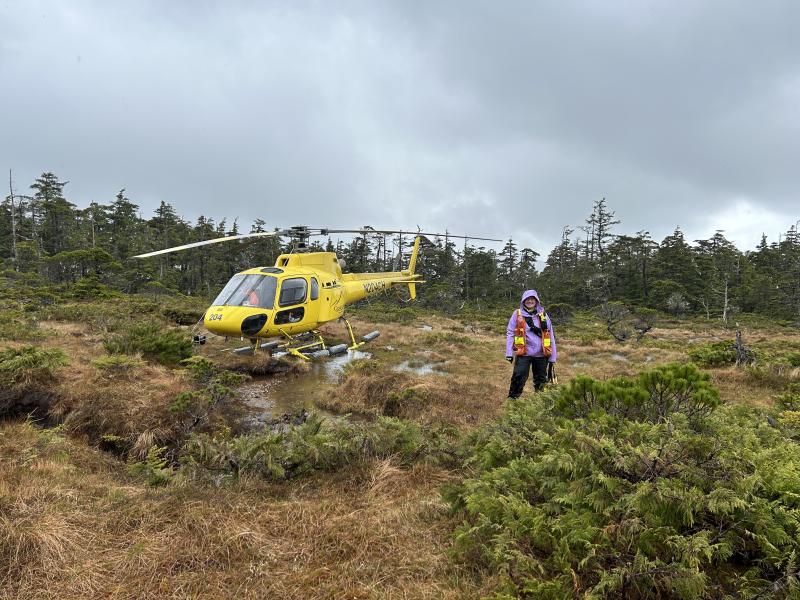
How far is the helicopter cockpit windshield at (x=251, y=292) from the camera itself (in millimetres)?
9633

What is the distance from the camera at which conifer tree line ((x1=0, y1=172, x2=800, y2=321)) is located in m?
36.6

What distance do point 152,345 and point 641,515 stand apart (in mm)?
9261

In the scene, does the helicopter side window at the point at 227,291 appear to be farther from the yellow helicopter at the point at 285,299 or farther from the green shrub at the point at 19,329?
the green shrub at the point at 19,329

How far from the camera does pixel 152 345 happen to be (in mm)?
8664

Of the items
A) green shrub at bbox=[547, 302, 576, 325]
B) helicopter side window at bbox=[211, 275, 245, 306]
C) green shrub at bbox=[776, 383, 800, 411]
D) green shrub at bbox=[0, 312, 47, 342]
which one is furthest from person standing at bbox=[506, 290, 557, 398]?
green shrub at bbox=[547, 302, 576, 325]

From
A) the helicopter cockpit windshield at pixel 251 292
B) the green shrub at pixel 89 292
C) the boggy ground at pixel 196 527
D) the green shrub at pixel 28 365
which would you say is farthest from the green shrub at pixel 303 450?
the green shrub at pixel 89 292

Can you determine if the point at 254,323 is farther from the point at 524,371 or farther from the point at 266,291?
the point at 524,371

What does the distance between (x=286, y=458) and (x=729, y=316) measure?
42.1 metres

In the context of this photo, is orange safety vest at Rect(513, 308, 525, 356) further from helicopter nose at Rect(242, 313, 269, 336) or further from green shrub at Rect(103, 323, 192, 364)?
green shrub at Rect(103, 323, 192, 364)

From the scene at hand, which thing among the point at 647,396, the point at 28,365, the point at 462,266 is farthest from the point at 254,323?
the point at 462,266

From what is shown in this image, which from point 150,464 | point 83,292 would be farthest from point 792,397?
point 83,292

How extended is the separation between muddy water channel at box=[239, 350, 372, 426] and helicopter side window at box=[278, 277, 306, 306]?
188cm

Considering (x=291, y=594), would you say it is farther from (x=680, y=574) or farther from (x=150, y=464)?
(x=150, y=464)

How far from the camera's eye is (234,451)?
390 cm
